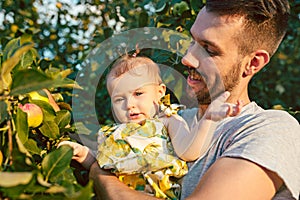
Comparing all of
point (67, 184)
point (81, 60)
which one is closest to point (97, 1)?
point (81, 60)

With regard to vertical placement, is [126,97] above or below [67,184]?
below

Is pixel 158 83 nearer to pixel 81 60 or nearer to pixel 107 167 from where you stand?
pixel 107 167

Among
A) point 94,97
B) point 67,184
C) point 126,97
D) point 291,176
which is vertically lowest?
point 94,97

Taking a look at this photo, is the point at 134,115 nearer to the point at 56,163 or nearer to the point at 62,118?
the point at 62,118

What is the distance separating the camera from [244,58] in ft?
5.42

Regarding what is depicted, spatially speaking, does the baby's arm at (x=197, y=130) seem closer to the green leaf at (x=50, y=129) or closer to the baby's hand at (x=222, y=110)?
the baby's hand at (x=222, y=110)

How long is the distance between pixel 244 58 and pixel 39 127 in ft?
2.03

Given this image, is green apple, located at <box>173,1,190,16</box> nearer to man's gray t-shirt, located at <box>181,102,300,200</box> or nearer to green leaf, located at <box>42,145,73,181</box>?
man's gray t-shirt, located at <box>181,102,300,200</box>

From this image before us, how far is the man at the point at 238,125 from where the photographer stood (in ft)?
4.35

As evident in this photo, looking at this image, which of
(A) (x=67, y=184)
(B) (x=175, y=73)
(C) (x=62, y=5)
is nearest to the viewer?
(A) (x=67, y=184)

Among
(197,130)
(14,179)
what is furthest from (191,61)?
(14,179)

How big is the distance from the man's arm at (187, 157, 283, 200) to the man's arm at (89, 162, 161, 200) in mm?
134

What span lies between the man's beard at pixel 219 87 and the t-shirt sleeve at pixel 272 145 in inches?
5.9

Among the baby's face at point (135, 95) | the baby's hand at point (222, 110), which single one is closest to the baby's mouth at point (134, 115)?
the baby's face at point (135, 95)
